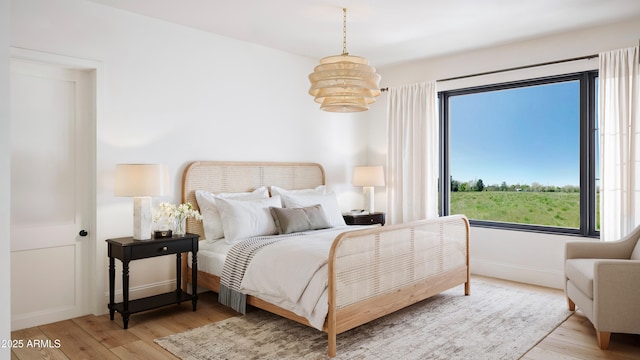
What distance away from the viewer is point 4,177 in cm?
181

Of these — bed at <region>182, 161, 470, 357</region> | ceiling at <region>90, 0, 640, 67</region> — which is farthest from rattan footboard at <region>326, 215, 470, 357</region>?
ceiling at <region>90, 0, 640, 67</region>

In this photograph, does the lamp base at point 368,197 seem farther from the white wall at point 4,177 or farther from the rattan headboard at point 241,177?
the white wall at point 4,177

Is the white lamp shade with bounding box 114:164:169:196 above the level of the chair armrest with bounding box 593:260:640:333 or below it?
above

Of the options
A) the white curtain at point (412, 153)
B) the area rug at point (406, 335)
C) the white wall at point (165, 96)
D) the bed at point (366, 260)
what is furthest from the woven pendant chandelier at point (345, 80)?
the white curtain at point (412, 153)

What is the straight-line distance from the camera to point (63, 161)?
361 centimetres

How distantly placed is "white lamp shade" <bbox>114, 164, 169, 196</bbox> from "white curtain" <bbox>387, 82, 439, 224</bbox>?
10.7 ft

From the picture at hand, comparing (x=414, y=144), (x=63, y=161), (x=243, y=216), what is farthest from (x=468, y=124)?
(x=63, y=161)

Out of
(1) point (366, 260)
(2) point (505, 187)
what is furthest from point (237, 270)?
(2) point (505, 187)

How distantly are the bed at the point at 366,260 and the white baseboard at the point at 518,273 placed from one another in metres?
0.95

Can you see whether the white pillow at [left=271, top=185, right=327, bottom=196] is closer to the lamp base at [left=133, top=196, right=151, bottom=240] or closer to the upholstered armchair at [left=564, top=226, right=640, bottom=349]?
the lamp base at [left=133, top=196, right=151, bottom=240]

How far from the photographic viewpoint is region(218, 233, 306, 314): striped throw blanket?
3.55 m

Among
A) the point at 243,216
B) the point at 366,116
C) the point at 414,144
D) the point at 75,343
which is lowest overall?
the point at 75,343

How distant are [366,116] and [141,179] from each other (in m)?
3.64

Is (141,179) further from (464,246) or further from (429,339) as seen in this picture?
(464,246)
